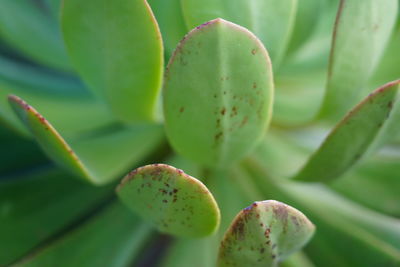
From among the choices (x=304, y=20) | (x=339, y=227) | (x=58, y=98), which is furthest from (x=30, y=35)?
(x=339, y=227)

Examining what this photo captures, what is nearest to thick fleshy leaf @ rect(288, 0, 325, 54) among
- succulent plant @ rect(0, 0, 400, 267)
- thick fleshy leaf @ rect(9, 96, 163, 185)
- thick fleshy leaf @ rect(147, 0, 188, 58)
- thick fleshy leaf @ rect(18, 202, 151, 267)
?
succulent plant @ rect(0, 0, 400, 267)

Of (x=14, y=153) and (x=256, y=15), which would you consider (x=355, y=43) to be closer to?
(x=256, y=15)

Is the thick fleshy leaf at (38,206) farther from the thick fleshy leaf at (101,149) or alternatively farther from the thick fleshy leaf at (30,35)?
the thick fleshy leaf at (30,35)

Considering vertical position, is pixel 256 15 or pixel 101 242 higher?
pixel 256 15

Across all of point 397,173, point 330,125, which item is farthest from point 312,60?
point 397,173

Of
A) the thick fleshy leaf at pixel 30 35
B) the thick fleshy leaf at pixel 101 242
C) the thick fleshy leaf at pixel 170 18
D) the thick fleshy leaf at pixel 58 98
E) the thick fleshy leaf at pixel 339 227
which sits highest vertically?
the thick fleshy leaf at pixel 170 18

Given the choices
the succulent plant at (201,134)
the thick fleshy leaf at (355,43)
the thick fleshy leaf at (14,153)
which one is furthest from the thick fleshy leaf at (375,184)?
the thick fleshy leaf at (14,153)
